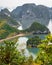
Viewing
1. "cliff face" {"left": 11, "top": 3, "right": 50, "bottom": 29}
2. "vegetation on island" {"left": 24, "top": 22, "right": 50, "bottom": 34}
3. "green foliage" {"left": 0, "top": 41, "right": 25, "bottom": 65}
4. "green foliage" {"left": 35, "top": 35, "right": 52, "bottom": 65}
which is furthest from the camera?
"cliff face" {"left": 11, "top": 3, "right": 50, "bottom": 29}

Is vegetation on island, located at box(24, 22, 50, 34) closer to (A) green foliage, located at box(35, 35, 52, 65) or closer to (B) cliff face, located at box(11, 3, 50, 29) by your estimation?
(A) green foliage, located at box(35, 35, 52, 65)

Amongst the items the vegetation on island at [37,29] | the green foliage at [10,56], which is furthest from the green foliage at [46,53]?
the vegetation on island at [37,29]

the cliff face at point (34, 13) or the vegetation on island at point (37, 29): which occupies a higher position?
the vegetation on island at point (37, 29)

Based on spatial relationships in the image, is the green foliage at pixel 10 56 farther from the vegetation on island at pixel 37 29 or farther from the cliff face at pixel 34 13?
the cliff face at pixel 34 13

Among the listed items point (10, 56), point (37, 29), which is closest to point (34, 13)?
point (37, 29)

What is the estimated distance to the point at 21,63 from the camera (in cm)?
954

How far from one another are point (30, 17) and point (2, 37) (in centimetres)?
10410

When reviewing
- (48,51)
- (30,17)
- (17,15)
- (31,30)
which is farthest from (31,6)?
(48,51)

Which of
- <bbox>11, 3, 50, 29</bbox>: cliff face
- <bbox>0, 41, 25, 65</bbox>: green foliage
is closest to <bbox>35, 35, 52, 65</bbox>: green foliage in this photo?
<bbox>0, 41, 25, 65</bbox>: green foliage

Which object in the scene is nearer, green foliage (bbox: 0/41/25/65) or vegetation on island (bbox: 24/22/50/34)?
green foliage (bbox: 0/41/25/65)

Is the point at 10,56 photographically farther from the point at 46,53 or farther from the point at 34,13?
the point at 34,13

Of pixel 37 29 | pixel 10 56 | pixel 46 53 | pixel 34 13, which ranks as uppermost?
pixel 10 56

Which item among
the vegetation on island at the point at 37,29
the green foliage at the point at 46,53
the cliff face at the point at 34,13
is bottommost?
the cliff face at the point at 34,13

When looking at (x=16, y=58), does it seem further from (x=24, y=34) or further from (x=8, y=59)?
(x=24, y=34)
